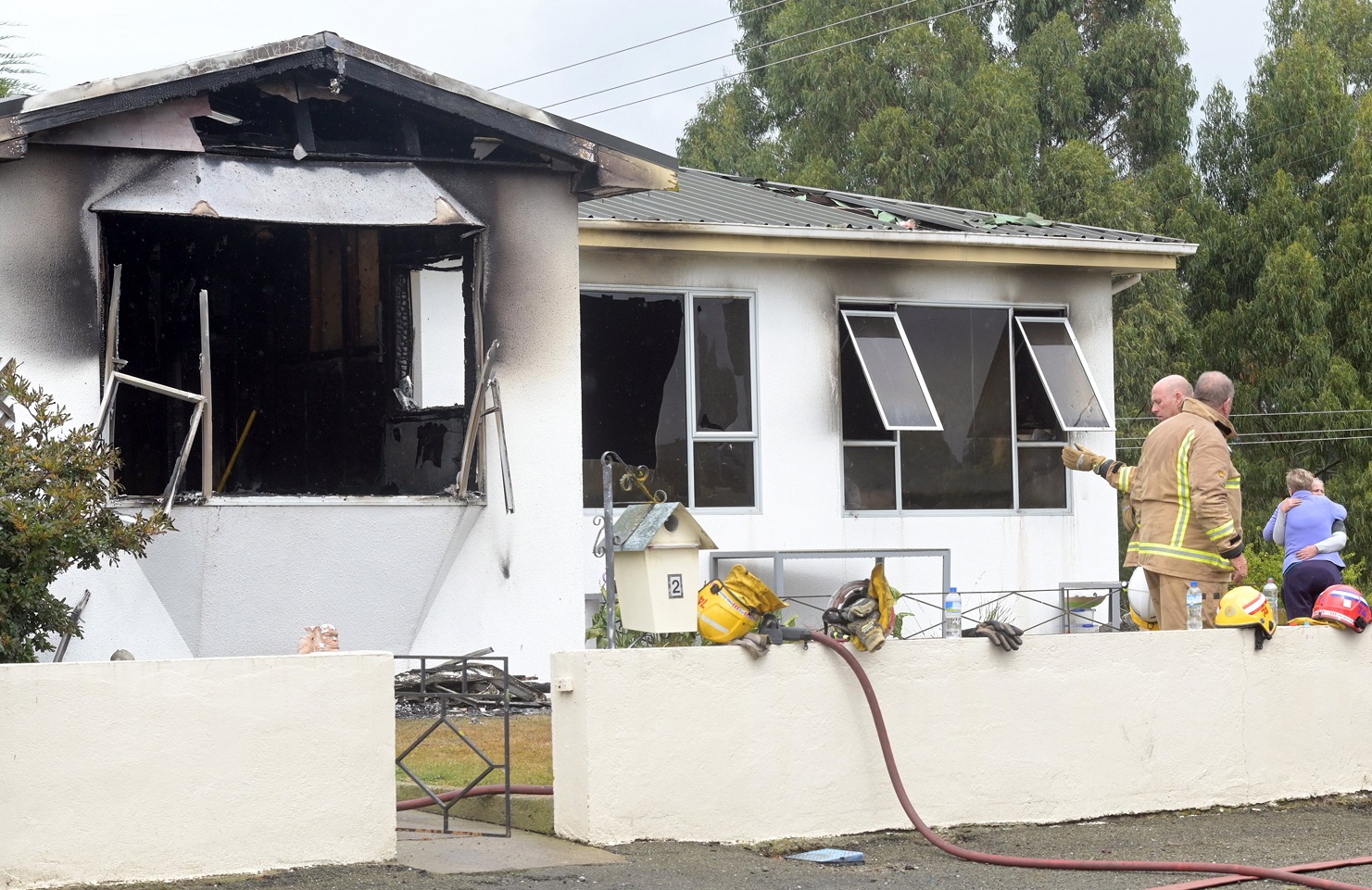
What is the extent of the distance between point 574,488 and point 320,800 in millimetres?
4537

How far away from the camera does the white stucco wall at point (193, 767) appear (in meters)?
6.43

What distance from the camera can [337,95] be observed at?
10055 millimetres

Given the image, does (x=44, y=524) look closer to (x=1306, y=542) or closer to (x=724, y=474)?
(x=724, y=474)

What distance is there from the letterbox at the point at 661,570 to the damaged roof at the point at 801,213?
396 cm

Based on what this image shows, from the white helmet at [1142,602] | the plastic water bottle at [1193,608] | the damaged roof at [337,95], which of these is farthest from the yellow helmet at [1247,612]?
the damaged roof at [337,95]

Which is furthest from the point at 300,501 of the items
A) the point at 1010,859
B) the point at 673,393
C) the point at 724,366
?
the point at 724,366

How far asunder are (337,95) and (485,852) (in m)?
4.74

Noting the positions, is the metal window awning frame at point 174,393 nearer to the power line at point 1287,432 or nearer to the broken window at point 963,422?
the broken window at point 963,422

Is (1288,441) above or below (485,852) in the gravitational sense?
above

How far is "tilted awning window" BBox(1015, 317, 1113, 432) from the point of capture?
15.3 meters

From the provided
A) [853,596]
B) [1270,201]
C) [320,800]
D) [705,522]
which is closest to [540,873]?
[320,800]

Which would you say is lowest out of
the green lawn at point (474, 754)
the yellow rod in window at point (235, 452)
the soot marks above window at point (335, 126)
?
the green lawn at point (474, 754)

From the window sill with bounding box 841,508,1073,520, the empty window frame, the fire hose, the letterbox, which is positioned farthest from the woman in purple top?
the fire hose

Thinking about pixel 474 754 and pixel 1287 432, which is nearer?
pixel 474 754
